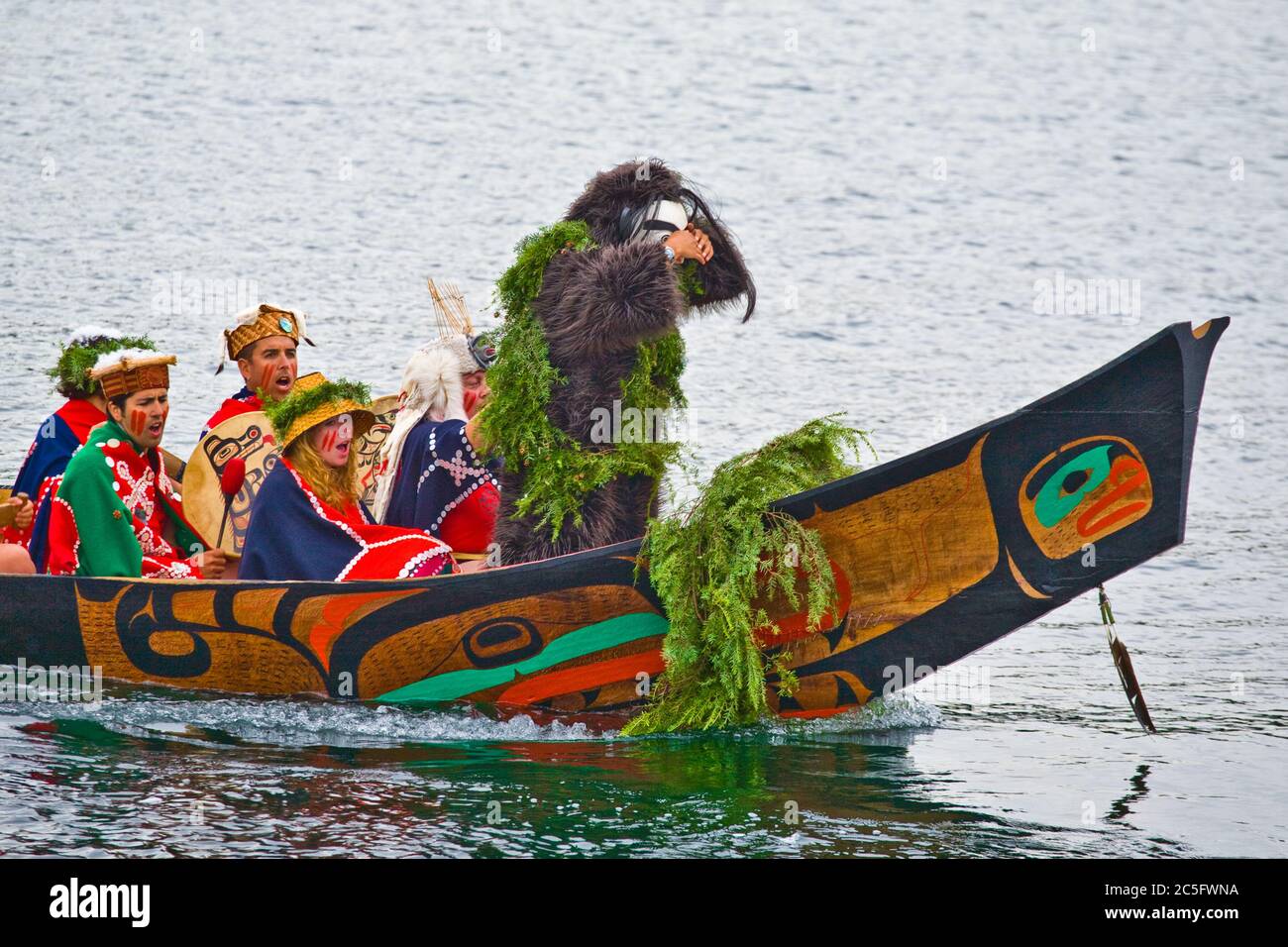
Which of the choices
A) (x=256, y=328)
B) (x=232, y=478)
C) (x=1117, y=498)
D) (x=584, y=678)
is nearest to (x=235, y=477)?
(x=232, y=478)

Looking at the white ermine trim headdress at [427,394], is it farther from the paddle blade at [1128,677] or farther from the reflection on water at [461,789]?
the paddle blade at [1128,677]

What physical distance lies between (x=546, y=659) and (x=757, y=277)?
11551 mm

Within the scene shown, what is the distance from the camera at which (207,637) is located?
805cm

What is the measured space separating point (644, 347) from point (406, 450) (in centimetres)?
169

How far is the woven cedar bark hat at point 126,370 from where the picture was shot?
8.59m

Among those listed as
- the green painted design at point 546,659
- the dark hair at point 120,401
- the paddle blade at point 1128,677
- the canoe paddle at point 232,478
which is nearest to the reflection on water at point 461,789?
the green painted design at point 546,659

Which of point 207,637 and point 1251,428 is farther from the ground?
point 1251,428

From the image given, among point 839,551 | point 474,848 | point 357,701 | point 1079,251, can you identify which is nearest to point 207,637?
point 357,701

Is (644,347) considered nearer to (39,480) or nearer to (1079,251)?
(39,480)

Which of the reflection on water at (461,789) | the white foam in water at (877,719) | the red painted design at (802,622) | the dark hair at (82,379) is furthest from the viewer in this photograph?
the dark hair at (82,379)

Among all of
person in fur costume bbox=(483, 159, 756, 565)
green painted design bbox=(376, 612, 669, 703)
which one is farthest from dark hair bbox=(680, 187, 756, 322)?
green painted design bbox=(376, 612, 669, 703)

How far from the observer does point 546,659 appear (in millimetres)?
7766

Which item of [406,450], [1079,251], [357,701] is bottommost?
[357,701]

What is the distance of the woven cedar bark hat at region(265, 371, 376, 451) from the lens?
781 centimetres
